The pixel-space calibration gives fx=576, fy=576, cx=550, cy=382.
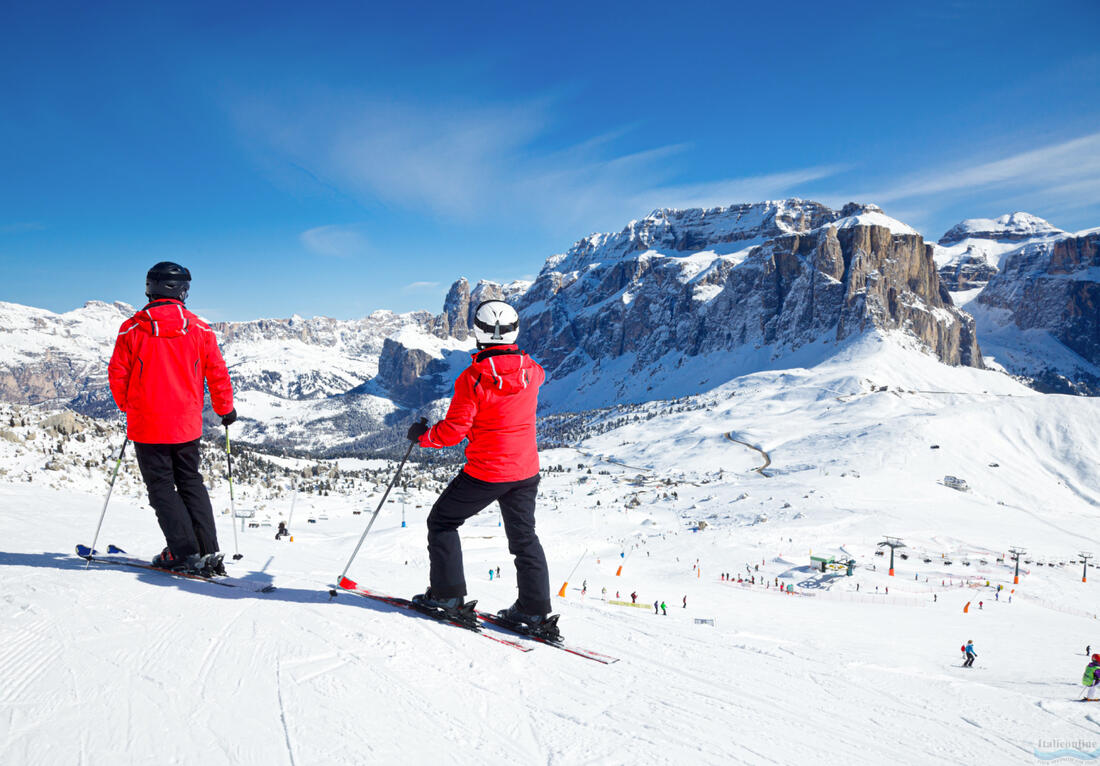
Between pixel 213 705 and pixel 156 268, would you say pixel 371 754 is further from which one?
pixel 156 268

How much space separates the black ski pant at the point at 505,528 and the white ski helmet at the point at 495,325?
138 cm

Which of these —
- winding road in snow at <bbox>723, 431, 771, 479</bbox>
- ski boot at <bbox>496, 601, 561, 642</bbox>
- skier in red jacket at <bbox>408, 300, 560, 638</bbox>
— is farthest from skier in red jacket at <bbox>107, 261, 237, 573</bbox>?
winding road in snow at <bbox>723, 431, 771, 479</bbox>

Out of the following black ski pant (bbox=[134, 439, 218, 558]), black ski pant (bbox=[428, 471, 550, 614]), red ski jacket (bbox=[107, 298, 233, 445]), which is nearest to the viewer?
black ski pant (bbox=[428, 471, 550, 614])

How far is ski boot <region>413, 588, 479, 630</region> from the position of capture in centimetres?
595

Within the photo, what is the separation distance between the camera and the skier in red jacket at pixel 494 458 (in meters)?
5.57

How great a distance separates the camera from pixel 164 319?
632 cm

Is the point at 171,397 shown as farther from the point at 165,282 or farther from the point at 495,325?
the point at 495,325

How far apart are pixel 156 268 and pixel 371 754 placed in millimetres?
5836

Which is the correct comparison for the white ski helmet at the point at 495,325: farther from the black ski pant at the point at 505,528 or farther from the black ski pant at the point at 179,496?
the black ski pant at the point at 179,496

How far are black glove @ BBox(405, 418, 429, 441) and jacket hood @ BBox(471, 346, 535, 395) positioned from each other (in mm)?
823

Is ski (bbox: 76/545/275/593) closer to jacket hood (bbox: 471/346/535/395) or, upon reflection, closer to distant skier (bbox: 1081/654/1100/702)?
jacket hood (bbox: 471/346/535/395)

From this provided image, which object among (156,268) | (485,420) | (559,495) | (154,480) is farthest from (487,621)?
(559,495)

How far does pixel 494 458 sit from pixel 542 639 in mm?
2009

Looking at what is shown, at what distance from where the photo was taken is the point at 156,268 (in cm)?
657
